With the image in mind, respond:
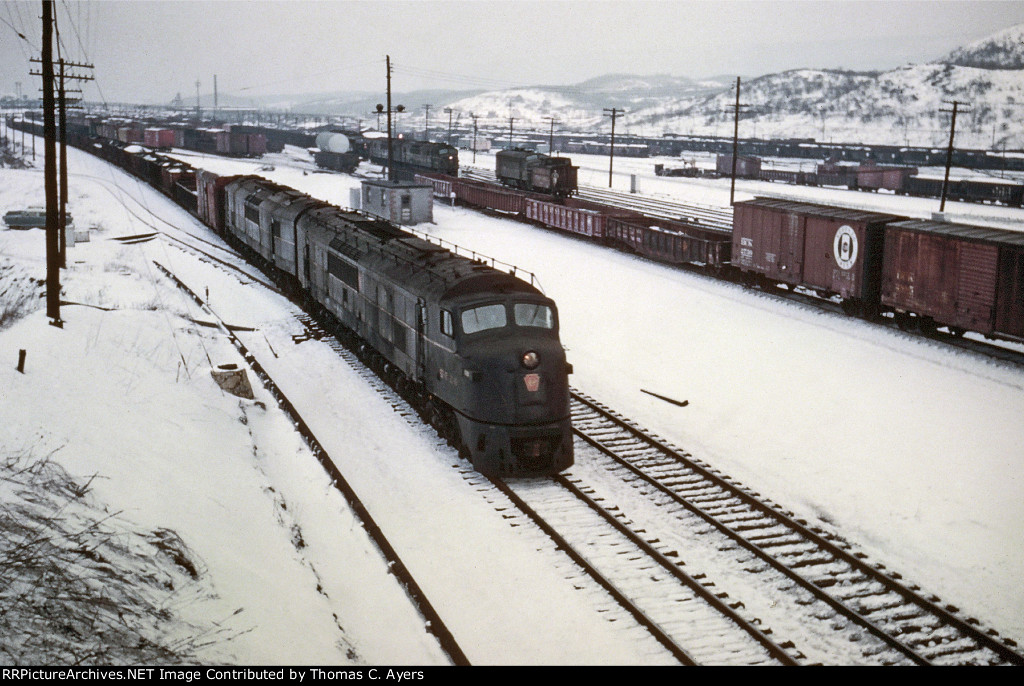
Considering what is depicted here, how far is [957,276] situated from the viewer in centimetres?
2780

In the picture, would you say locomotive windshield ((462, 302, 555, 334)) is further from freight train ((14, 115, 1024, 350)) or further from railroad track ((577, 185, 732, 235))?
railroad track ((577, 185, 732, 235))

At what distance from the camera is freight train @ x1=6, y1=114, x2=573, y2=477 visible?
667 inches

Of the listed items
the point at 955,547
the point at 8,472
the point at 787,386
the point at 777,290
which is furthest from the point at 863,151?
the point at 8,472

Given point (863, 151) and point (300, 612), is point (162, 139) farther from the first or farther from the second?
point (300, 612)

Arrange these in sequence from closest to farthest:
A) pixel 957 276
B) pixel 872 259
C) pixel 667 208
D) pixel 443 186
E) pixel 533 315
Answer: pixel 533 315, pixel 957 276, pixel 872 259, pixel 667 208, pixel 443 186

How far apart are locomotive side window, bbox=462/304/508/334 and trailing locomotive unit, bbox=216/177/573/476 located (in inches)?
0.8

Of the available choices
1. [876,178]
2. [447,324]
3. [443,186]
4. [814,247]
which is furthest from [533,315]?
[876,178]

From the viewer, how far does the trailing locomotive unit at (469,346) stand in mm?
16922

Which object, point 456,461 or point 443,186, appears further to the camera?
point 443,186

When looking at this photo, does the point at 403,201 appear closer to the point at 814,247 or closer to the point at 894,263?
the point at 814,247

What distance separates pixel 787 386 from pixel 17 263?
31.8m

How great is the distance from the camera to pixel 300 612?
12.0 m

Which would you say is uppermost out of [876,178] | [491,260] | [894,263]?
[876,178]

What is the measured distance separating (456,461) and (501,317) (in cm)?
328
